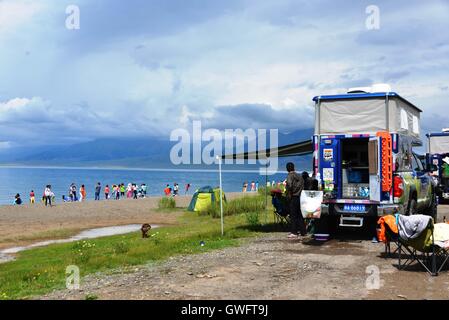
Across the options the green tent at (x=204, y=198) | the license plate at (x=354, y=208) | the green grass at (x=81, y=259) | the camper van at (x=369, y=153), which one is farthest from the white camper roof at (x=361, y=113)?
the green tent at (x=204, y=198)

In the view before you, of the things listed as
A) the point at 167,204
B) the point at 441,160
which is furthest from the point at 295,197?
the point at 167,204

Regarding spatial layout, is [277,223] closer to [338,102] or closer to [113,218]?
[338,102]

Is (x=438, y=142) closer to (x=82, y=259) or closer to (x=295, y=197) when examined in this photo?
(x=295, y=197)

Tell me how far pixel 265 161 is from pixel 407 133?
4.51 metres

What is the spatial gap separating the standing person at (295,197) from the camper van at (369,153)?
567 millimetres

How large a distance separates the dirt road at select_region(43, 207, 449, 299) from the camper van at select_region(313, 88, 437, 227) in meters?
1.28

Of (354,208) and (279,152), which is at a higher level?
(279,152)

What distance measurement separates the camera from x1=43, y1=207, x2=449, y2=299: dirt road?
22.5ft

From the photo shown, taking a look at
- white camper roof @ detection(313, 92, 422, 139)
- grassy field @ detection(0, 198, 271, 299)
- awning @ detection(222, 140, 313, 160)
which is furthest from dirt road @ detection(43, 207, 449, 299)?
awning @ detection(222, 140, 313, 160)

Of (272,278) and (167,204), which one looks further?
(167,204)

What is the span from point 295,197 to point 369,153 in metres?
2.10

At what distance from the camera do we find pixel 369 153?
11.3 m

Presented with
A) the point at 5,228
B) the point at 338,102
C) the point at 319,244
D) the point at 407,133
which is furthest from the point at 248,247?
the point at 5,228

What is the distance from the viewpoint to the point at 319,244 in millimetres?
11344
